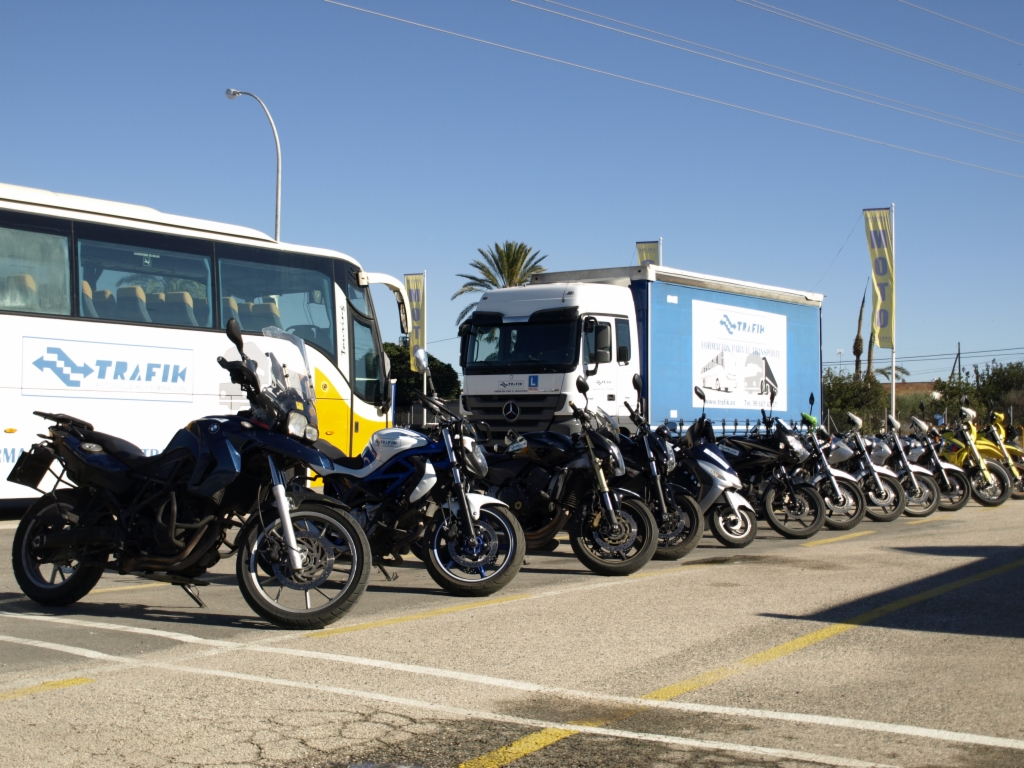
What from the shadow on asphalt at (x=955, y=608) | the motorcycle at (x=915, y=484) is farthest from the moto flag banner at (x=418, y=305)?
the shadow on asphalt at (x=955, y=608)

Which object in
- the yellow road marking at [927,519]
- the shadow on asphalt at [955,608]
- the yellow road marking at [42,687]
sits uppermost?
the yellow road marking at [42,687]

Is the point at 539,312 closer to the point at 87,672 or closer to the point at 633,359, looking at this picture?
the point at 633,359

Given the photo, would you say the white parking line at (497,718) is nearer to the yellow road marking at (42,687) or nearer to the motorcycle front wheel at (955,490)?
the yellow road marking at (42,687)

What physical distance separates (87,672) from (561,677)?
2.31m

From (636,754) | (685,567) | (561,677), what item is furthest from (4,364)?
(636,754)

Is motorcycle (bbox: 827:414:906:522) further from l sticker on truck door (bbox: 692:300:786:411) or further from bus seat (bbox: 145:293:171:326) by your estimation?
bus seat (bbox: 145:293:171:326)

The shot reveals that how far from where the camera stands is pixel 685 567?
929 centimetres

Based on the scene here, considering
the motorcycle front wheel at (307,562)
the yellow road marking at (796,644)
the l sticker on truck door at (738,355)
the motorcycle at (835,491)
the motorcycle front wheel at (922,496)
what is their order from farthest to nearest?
the l sticker on truck door at (738,355) < the motorcycle front wheel at (922,496) < the motorcycle at (835,491) < the motorcycle front wheel at (307,562) < the yellow road marking at (796,644)

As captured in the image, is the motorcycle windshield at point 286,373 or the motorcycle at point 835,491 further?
the motorcycle at point 835,491

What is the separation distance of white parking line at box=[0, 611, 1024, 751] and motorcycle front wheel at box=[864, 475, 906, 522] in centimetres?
968

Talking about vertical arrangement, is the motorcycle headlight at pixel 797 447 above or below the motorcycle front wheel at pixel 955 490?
above

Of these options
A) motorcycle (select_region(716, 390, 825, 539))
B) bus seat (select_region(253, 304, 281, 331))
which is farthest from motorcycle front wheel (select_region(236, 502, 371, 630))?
bus seat (select_region(253, 304, 281, 331))

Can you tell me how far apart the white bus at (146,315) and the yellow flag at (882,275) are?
65.7 ft

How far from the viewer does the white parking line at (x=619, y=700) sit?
4250mm
